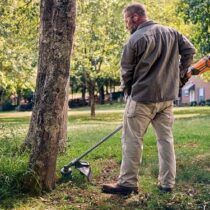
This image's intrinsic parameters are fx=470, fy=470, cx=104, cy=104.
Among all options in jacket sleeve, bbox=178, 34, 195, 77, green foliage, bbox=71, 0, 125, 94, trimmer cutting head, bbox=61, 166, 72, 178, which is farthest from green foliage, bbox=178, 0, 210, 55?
trimmer cutting head, bbox=61, 166, 72, 178

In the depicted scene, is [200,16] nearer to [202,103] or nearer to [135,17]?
[135,17]

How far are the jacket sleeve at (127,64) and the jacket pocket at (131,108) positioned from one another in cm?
18

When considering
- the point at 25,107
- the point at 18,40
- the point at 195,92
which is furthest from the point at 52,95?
the point at 25,107

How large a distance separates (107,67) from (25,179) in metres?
24.7

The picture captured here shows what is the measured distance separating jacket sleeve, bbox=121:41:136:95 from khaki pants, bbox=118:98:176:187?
0.22 metres

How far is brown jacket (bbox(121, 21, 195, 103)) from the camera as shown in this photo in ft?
16.1

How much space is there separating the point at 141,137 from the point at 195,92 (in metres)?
52.7

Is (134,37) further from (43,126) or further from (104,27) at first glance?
(104,27)

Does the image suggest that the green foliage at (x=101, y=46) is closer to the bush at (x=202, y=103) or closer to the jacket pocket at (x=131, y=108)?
the jacket pocket at (x=131, y=108)

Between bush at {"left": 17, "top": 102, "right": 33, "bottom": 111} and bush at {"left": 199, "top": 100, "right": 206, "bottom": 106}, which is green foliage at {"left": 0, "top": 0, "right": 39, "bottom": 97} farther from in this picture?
bush at {"left": 17, "top": 102, "right": 33, "bottom": 111}

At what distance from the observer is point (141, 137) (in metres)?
5.14

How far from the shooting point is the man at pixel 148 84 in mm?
4934

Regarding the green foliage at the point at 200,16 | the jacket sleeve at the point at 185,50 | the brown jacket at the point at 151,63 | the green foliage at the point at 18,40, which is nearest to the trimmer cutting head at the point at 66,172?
the brown jacket at the point at 151,63

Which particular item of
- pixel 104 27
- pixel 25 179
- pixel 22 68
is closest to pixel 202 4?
pixel 25 179
